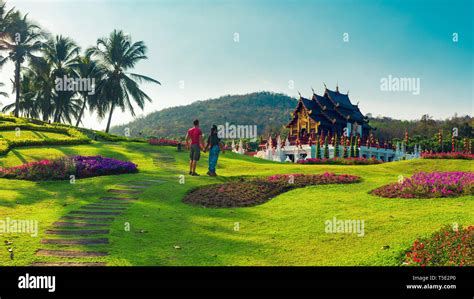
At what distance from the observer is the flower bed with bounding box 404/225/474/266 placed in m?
7.78

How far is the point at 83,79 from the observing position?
164 feet

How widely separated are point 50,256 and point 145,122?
155 meters

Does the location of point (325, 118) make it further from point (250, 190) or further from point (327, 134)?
point (250, 190)

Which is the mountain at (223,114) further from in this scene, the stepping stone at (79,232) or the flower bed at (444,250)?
the flower bed at (444,250)

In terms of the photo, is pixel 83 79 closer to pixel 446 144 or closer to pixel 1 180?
pixel 1 180

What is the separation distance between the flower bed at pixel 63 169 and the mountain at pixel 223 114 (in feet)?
325

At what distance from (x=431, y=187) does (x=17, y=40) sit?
136 feet

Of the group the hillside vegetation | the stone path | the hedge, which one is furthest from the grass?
the hillside vegetation

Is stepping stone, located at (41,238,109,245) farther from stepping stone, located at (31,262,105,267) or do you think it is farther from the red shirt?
the red shirt

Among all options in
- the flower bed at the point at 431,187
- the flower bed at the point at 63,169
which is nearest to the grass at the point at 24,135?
the flower bed at the point at 63,169

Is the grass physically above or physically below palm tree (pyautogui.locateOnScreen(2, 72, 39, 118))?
below

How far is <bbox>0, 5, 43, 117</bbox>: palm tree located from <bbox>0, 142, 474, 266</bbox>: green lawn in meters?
28.4

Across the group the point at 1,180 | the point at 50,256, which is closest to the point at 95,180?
the point at 1,180

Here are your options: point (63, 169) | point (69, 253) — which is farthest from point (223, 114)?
point (69, 253)
